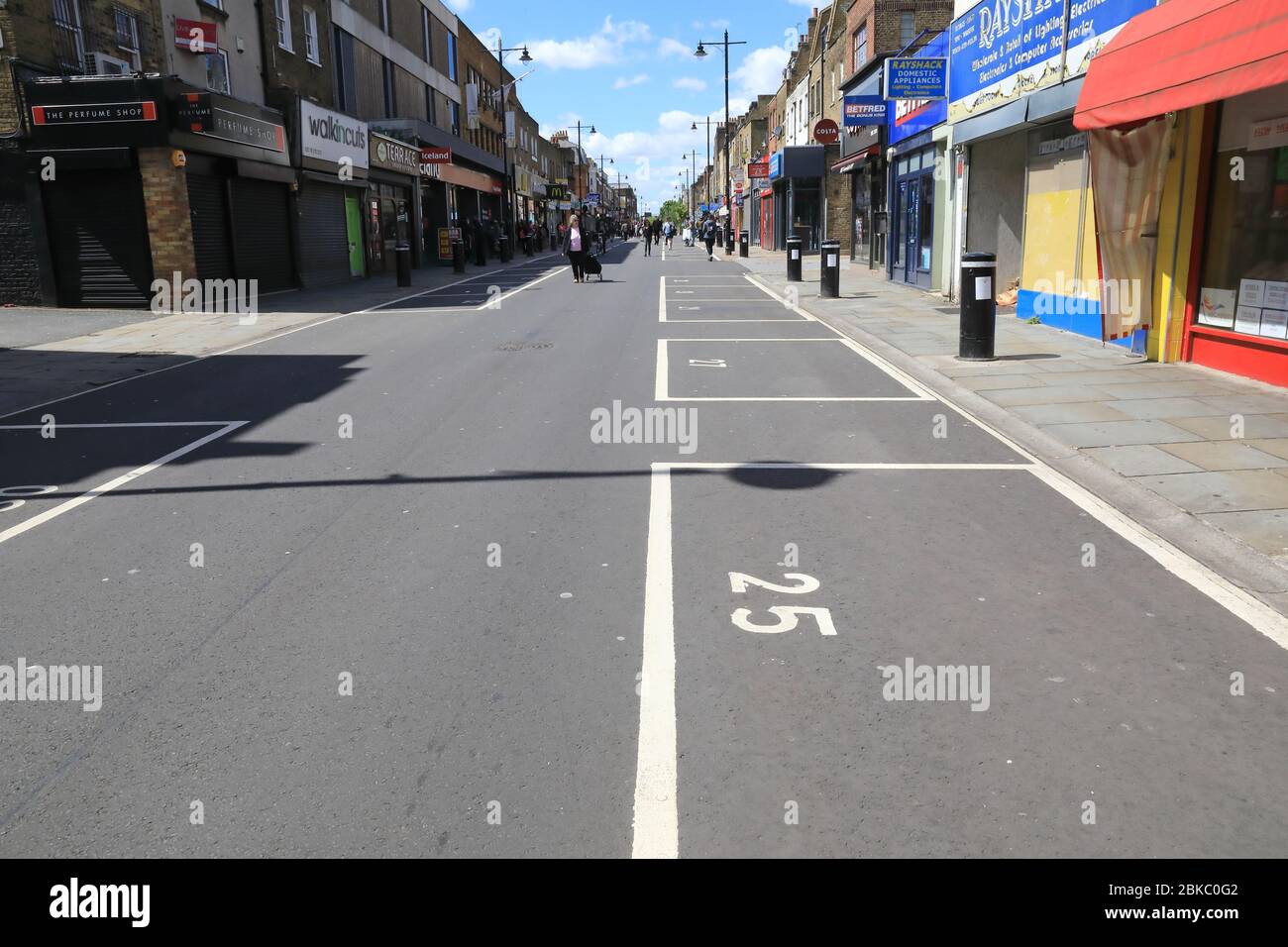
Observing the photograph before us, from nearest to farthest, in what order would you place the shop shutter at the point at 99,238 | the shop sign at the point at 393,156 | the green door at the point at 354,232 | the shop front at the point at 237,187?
the shop shutter at the point at 99,238 → the shop front at the point at 237,187 → the green door at the point at 354,232 → the shop sign at the point at 393,156

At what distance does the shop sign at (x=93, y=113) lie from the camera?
19.5m

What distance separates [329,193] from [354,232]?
7.60 feet

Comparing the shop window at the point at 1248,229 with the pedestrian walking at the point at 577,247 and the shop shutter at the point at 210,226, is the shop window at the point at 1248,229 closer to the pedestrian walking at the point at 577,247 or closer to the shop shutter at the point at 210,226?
the pedestrian walking at the point at 577,247

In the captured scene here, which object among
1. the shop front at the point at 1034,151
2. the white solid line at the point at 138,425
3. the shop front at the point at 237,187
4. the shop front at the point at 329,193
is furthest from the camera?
the shop front at the point at 329,193

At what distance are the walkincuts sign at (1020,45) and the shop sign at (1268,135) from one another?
240 cm

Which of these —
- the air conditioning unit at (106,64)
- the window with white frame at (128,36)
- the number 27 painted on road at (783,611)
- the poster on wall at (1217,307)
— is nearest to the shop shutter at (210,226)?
the air conditioning unit at (106,64)

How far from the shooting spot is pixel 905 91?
64.7 feet

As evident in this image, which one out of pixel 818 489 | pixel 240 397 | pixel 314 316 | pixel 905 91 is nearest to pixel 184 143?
pixel 314 316

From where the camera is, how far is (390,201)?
3634 cm

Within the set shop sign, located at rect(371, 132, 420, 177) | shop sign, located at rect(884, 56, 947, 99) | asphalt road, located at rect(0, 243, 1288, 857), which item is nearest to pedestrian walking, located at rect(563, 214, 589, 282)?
shop sign, located at rect(371, 132, 420, 177)

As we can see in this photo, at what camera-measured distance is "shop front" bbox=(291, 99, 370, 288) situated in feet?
88.6

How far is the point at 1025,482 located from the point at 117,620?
581cm

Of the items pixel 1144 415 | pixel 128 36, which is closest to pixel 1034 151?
pixel 1144 415
